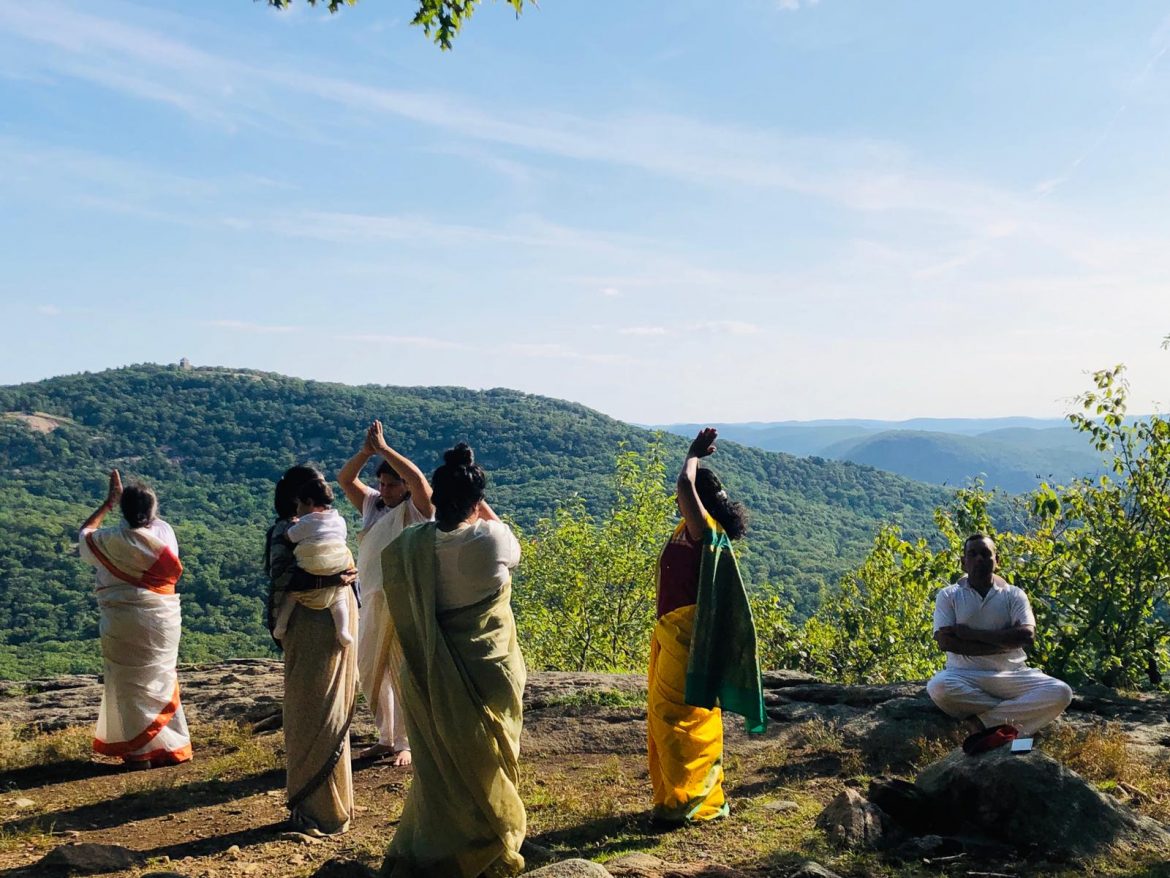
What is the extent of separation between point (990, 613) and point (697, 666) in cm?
247

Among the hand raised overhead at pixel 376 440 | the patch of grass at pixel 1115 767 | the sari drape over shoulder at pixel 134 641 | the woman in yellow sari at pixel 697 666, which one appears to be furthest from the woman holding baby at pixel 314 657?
the patch of grass at pixel 1115 767

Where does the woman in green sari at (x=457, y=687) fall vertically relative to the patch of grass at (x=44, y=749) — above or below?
above

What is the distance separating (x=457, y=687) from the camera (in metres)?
4.50

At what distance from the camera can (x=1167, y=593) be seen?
38.7 ft

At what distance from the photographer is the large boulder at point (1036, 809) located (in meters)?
4.71

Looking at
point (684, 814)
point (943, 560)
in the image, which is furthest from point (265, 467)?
point (684, 814)

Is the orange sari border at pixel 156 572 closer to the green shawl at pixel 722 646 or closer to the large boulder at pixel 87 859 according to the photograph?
the large boulder at pixel 87 859

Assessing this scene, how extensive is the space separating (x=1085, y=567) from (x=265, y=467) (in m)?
73.3

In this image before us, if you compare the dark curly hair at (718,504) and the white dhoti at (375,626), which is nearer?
the dark curly hair at (718,504)

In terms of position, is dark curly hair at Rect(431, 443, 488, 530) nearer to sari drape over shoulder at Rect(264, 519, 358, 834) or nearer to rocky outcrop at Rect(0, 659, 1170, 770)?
sari drape over shoulder at Rect(264, 519, 358, 834)

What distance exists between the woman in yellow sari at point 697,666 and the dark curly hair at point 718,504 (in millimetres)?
54

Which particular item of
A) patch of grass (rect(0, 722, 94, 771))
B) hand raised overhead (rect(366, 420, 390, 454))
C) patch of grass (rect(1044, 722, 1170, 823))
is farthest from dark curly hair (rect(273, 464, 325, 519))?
patch of grass (rect(1044, 722, 1170, 823))

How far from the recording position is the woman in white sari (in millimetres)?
6824

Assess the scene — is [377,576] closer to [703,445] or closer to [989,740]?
[703,445]
